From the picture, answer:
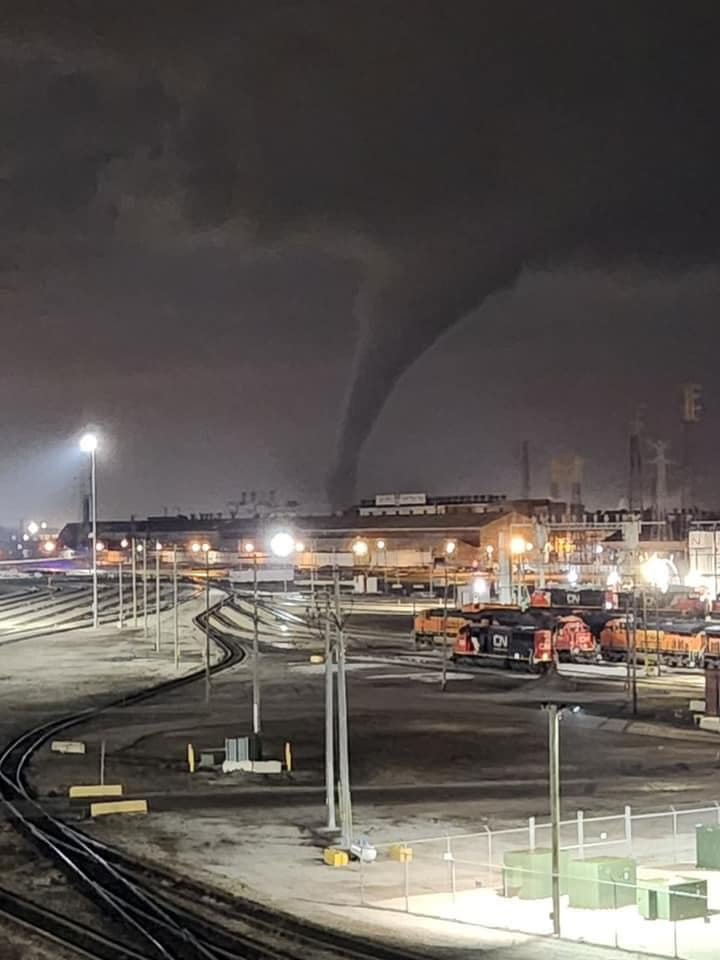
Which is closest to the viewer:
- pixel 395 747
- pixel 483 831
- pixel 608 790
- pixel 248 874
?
pixel 248 874

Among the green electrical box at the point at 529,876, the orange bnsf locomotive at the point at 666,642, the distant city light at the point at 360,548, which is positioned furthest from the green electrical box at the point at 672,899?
the distant city light at the point at 360,548

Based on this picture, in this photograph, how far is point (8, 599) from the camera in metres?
121

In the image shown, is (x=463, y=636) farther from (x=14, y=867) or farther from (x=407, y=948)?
(x=407, y=948)

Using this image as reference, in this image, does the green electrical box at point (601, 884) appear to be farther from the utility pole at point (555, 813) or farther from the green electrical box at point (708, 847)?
the green electrical box at point (708, 847)

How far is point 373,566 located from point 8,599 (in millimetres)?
52467

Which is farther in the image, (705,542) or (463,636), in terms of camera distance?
(705,542)

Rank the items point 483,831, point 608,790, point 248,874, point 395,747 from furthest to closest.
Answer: point 395,747 < point 608,790 < point 483,831 < point 248,874

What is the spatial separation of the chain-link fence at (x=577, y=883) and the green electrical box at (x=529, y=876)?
19mm

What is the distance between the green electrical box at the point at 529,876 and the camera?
25.5 meters

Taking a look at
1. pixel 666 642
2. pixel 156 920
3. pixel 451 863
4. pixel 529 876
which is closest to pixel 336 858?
pixel 451 863

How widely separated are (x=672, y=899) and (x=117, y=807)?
1681cm

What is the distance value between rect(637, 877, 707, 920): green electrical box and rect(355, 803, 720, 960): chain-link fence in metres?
0.02

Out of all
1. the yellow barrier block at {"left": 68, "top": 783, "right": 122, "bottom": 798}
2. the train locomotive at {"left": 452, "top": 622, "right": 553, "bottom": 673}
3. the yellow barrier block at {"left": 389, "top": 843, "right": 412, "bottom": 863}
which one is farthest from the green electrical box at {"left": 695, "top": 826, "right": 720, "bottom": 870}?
the train locomotive at {"left": 452, "top": 622, "right": 553, "bottom": 673}

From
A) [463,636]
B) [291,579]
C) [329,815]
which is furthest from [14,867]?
[291,579]
